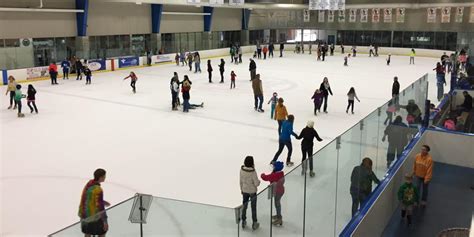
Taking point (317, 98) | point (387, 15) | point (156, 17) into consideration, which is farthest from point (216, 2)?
point (387, 15)

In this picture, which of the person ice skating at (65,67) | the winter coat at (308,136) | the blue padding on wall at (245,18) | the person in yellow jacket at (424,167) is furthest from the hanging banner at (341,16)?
the person in yellow jacket at (424,167)

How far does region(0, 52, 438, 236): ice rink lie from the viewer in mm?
8773

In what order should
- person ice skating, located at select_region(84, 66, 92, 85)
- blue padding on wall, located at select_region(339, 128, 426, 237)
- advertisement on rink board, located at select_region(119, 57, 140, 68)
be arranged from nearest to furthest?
blue padding on wall, located at select_region(339, 128, 426, 237) < person ice skating, located at select_region(84, 66, 92, 85) < advertisement on rink board, located at select_region(119, 57, 140, 68)

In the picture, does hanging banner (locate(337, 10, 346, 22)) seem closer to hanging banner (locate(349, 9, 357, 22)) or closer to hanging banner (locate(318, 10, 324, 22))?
hanging banner (locate(349, 9, 357, 22))

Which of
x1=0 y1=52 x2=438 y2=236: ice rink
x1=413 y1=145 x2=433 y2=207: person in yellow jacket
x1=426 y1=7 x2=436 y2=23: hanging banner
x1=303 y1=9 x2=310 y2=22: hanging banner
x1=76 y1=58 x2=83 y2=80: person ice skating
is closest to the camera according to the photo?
x1=0 y1=52 x2=438 y2=236: ice rink

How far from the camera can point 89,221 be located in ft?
13.9

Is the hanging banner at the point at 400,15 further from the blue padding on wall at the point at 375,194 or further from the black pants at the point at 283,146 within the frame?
the black pants at the point at 283,146

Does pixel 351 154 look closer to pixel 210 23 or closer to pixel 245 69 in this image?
pixel 245 69

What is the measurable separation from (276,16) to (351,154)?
43724 millimetres

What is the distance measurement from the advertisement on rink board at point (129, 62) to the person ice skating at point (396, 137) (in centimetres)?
2342

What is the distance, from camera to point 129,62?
3127cm

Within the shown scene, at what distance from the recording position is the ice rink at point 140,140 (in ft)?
28.8

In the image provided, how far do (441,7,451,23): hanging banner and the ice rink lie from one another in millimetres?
20256

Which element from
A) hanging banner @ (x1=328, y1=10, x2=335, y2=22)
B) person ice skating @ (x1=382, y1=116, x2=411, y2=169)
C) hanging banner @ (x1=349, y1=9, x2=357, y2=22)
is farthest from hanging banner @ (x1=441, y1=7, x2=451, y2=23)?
person ice skating @ (x1=382, y1=116, x2=411, y2=169)
